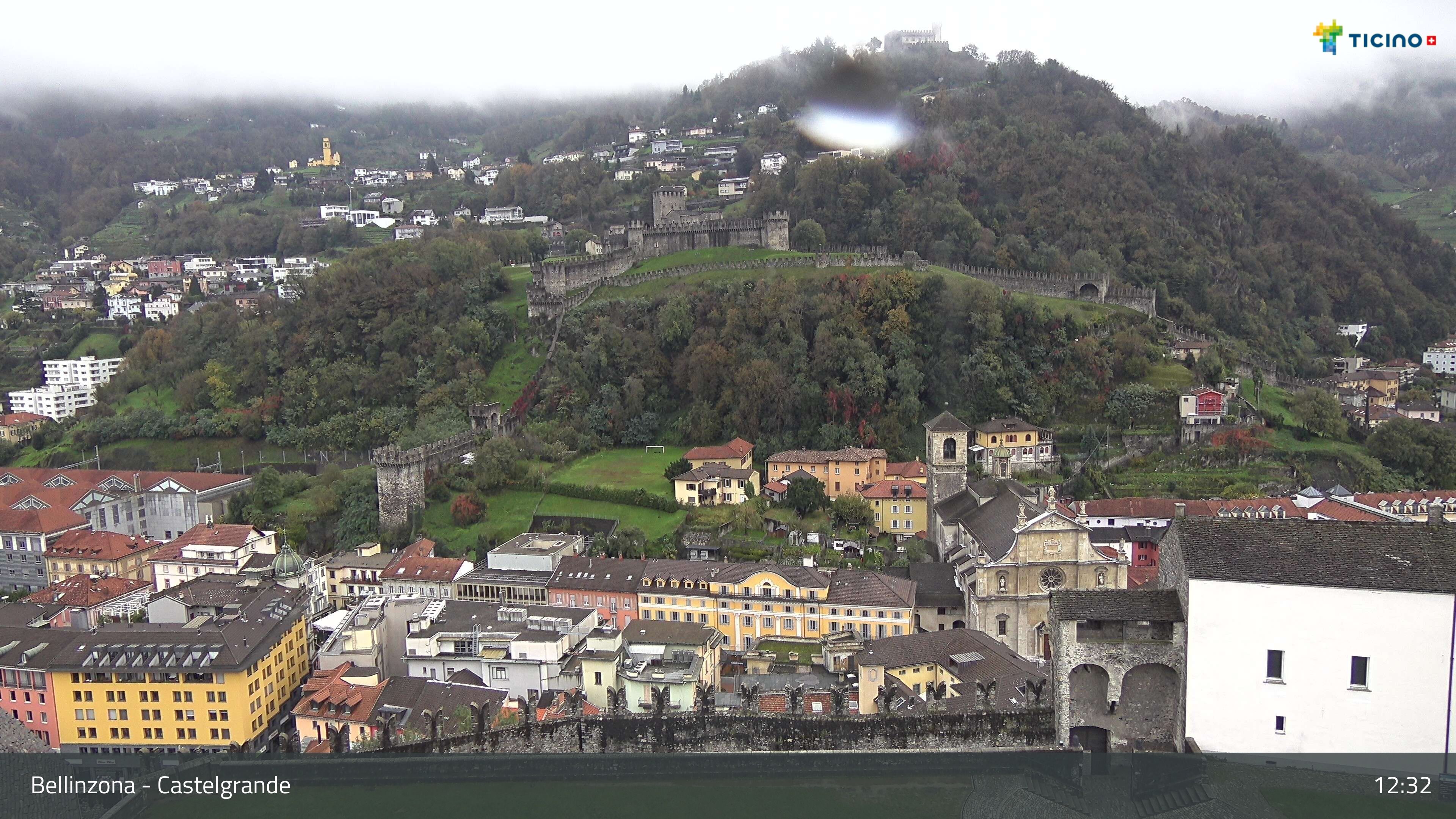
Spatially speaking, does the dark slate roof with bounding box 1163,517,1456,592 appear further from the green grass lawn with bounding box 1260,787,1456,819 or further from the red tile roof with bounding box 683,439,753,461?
the red tile roof with bounding box 683,439,753,461

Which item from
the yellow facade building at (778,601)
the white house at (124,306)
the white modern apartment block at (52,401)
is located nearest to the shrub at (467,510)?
the yellow facade building at (778,601)

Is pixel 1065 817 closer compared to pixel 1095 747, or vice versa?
pixel 1065 817

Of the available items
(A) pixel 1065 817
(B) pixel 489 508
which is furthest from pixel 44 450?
(A) pixel 1065 817

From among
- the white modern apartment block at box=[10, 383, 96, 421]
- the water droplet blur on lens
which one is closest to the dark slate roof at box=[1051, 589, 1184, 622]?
the water droplet blur on lens

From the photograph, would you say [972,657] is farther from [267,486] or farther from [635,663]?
[267,486]

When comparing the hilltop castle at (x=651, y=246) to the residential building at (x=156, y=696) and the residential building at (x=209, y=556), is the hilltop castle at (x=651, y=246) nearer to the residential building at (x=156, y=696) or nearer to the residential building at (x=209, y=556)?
the residential building at (x=209, y=556)

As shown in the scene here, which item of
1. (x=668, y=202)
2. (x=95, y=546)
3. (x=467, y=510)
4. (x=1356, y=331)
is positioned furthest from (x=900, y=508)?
(x=668, y=202)

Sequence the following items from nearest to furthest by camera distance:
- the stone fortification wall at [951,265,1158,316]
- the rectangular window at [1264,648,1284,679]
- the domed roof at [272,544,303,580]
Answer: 1. the rectangular window at [1264,648,1284,679]
2. the domed roof at [272,544,303,580]
3. the stone fortification wall at [951,265,1158,316]
